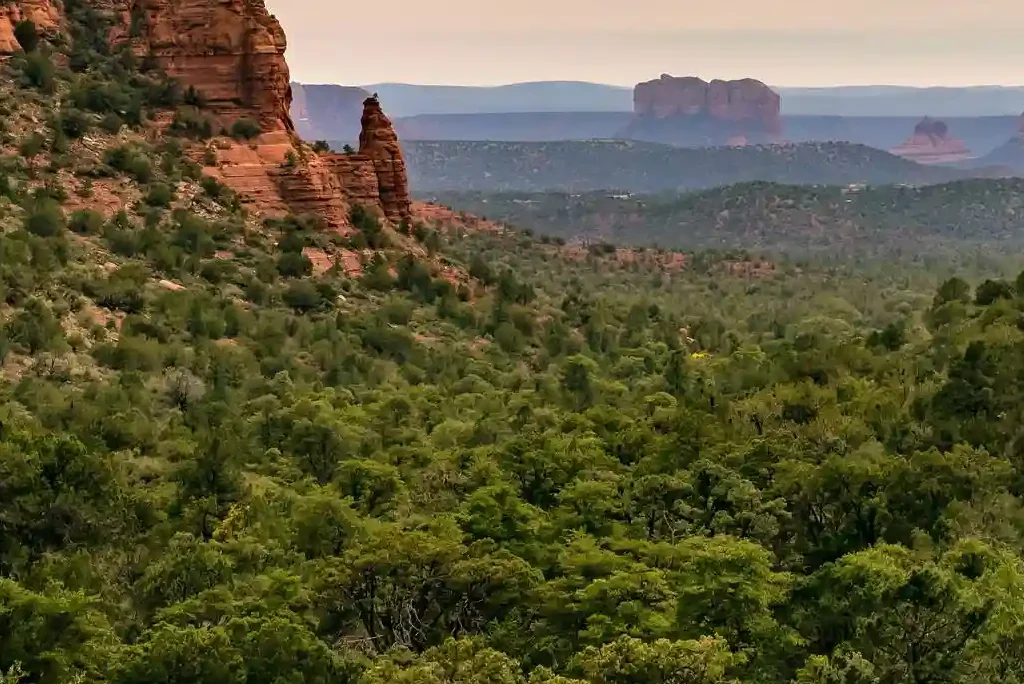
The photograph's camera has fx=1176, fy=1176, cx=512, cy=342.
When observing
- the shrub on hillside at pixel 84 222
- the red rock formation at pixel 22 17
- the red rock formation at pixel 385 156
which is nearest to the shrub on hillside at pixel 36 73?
the red rock formation at pixel 22 17

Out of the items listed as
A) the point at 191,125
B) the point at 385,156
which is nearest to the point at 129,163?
the point at 191,125

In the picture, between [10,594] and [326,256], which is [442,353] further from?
[10,594]

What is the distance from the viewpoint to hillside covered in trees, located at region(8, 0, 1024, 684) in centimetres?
1931

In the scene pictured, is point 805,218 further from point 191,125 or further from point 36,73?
point 36,73

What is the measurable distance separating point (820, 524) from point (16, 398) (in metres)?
23.4

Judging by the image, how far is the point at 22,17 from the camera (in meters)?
58.3

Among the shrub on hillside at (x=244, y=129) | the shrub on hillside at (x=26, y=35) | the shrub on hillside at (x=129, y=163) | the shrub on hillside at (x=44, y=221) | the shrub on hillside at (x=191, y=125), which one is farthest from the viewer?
the shrub on hillside at (x=244, y=129)

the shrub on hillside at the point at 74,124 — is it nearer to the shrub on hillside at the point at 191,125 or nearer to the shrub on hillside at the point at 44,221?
the shrub on hillside at the point at 191,125

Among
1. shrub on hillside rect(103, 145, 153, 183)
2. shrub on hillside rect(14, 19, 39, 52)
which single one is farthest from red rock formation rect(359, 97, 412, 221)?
shrub on hillside rect(14, 19, 39, 52)

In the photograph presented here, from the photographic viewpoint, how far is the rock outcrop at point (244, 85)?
59.1 m

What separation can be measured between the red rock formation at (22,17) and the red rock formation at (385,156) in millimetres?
16688

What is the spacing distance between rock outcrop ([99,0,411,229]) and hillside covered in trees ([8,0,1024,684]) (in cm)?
135

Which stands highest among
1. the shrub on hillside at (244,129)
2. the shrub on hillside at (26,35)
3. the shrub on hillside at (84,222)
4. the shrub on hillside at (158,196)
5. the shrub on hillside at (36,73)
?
the shrub on hillside at (26,35)

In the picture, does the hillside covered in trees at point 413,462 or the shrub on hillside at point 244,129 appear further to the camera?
the shrub on hillside at point 244,129
